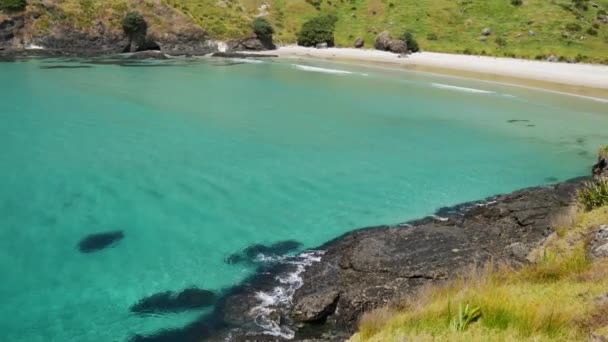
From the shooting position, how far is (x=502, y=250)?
18734mm

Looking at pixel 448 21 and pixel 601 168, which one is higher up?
pixel 448 21

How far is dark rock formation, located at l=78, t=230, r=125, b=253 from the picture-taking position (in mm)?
19812

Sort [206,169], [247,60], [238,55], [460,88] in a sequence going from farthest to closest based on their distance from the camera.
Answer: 1. [238,55]
2. [247,60]
3. [460,88]
4. [206,169]

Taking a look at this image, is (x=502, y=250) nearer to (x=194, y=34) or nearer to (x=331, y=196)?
(x=331, y=196)

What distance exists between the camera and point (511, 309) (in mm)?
9031

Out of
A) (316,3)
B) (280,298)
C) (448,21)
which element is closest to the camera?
(280,298)

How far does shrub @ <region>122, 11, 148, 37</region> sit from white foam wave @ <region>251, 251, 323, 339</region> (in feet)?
278

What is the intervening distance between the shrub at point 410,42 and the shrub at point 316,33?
1679 cm

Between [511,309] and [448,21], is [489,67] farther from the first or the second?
[511,309]

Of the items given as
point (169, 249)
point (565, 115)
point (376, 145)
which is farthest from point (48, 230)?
point (565, 115)

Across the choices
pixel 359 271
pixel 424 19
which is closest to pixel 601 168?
pixel 359 271

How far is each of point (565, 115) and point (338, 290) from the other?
1774 inches

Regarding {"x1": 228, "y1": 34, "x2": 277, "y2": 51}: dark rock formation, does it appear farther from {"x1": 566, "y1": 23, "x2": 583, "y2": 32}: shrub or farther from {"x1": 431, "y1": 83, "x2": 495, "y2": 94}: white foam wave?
{"x1": 566, "y1": 23, "x2": 583, "y2": 32}: shrub

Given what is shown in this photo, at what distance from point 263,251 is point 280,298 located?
3.96m
